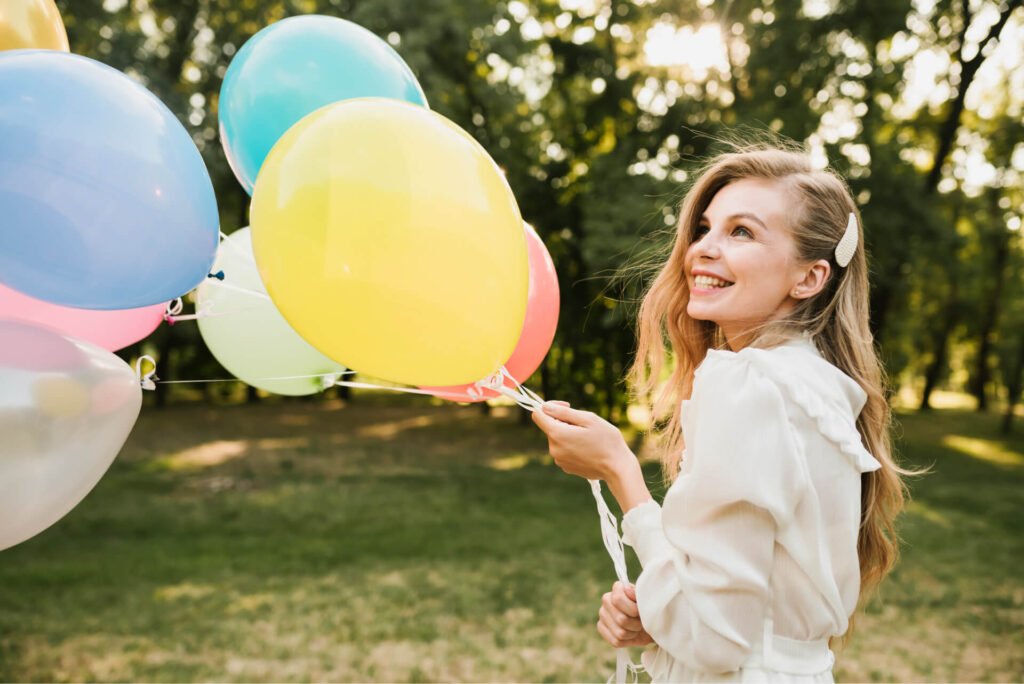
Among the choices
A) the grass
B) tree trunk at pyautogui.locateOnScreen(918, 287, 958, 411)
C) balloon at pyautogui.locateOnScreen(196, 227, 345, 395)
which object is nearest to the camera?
balloon at pyautogui.locateOnScreen(196, 227, 345, 395)

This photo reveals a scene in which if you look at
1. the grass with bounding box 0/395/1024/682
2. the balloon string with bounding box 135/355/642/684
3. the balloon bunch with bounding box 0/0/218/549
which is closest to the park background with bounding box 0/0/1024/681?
the grass with bounding box 0/395/1024/682

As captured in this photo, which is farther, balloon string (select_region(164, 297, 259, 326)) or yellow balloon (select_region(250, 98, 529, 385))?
balloon string (select_region(164, 297, 259, 326))

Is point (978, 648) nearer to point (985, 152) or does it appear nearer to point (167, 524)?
point (167, 524)

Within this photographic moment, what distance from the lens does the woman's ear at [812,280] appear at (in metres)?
1.48

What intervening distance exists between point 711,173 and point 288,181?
3.06ft

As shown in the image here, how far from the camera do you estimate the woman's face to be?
146cm

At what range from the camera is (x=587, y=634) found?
4660 mm

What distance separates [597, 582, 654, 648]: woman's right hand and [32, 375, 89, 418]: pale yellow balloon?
1.20 meters

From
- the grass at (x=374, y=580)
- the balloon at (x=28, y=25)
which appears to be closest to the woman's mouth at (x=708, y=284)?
the balloon at (x=28, y=25)

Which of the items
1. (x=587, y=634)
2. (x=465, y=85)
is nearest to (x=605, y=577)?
(x=587, y=634)

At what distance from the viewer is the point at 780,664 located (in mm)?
1283

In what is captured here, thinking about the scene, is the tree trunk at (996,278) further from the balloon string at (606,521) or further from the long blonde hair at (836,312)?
the balloon string at (606,521)

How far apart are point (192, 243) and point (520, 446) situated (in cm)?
1045

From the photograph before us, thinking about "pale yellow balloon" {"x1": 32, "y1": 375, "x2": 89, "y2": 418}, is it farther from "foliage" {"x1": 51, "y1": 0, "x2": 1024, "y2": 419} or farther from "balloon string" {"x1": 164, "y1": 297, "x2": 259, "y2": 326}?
"foliage" {"x1": 51, "y1": 0, "x2": 1024, "y2": 419}
